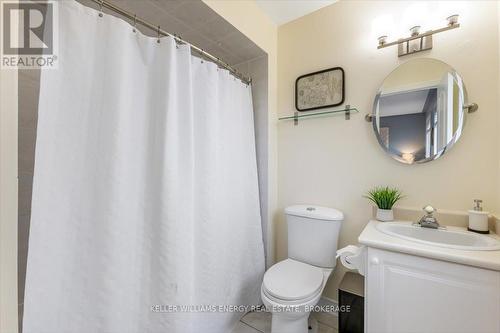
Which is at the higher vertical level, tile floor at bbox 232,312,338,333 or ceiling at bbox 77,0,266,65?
ceiling at bbox 77,0,266,65

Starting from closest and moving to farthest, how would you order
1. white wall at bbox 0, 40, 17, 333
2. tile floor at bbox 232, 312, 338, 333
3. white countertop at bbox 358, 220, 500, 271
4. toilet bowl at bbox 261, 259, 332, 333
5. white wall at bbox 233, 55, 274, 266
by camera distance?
1. white wall at bbox 0, 40, 17, 333
2. white countertop at bbox 358, 220, 500, 271
3. toilet bowl at bbox 261, 259, 332, 333
4. tile floor at bbox 232, 312, 338, 333
5. white wall at bbox 233, 55, 274, 266

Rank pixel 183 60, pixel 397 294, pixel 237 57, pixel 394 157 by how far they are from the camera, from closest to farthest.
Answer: pixel 397 294 < pixel 183 60 < pixel 394 157 < pixel 237 57

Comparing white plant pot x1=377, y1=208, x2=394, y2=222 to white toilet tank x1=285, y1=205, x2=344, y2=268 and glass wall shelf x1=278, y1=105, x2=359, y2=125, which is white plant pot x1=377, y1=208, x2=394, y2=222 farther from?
glass wall shelf x1=278, y1=105, x2=359, y2=125

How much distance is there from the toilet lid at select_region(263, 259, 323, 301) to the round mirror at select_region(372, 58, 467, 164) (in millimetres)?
958

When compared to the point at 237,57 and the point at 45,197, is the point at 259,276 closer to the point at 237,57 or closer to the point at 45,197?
the point at 45,197

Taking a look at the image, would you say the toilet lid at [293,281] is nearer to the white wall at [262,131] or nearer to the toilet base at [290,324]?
the toilet base at [290,324]

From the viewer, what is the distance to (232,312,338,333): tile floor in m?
1.48

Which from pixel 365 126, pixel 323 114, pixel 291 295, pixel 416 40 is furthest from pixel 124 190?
pixel 416 40

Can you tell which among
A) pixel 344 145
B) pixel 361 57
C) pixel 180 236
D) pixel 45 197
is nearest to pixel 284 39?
pixel 361 57

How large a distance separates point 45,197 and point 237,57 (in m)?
1.65

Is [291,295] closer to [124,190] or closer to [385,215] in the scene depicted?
[385,215]

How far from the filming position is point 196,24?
1.44m

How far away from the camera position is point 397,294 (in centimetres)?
97

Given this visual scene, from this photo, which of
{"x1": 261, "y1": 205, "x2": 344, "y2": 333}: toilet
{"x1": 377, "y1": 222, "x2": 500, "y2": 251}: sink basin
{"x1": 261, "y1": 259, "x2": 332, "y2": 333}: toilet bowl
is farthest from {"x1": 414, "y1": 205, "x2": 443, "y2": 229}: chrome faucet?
{"x1": 261, "y1": 259, "x2": 332, "y2": 333}: toilet bowl
